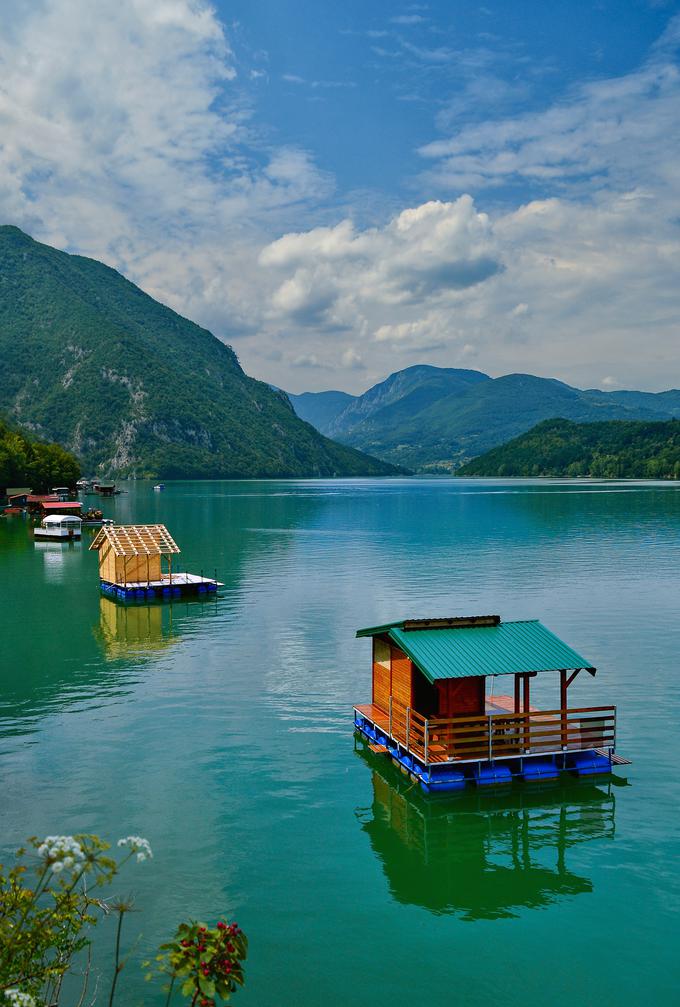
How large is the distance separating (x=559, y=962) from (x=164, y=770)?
693 inches

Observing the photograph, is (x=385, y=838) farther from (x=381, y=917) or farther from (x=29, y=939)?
(x=29, y=939)

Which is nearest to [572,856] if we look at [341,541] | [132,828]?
[132,828]

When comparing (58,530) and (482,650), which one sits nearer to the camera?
(482,650)

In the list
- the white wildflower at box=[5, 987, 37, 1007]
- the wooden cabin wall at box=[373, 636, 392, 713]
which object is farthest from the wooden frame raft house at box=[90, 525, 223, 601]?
the white wildflower at box=[5, 987, 37, 1007]

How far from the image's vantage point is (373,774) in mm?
31922

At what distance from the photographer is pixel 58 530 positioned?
5172 inches

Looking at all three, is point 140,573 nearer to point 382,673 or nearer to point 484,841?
point 382,673

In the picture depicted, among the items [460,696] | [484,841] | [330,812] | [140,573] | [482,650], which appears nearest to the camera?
[484,841]

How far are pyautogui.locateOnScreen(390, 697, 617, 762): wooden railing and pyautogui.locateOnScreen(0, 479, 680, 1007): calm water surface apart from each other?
1.58m

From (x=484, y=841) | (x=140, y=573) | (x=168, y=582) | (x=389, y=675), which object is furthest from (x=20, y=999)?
(x=140, y=573)

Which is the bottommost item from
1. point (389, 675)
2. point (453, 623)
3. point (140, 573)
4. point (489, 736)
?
point (489, 736)

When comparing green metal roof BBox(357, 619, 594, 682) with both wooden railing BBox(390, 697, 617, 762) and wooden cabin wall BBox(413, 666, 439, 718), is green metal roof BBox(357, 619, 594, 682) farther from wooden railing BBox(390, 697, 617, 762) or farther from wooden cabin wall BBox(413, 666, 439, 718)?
wooden railing BBox(390, 697, 617, 762)

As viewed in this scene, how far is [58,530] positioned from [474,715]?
372ft

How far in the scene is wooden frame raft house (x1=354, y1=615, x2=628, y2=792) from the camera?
2944 cm
